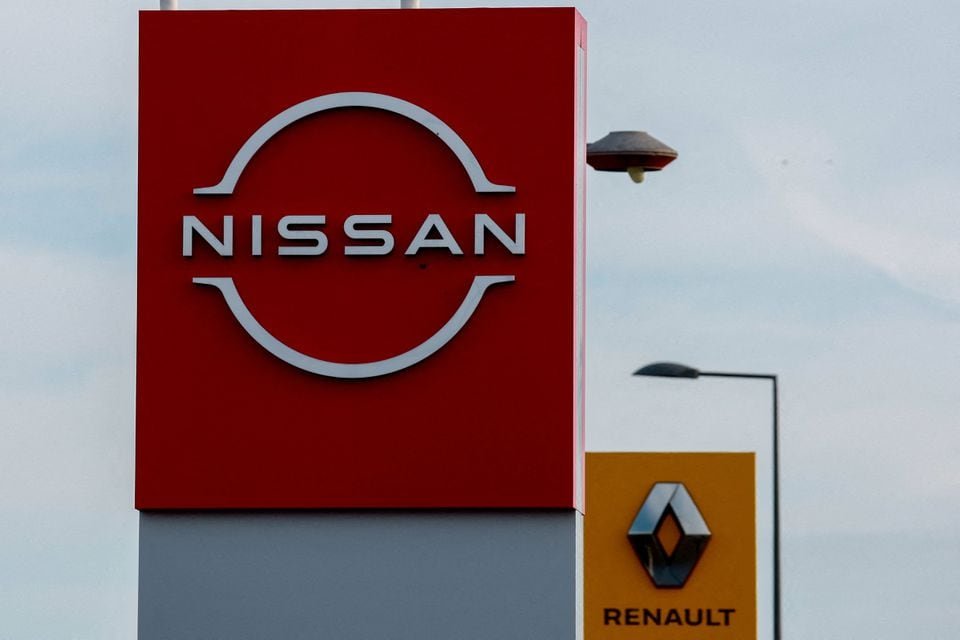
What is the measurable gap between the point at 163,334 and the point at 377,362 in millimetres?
1137

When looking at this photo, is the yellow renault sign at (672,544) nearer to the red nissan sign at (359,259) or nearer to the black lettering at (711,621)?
the black lettering at (711,621)

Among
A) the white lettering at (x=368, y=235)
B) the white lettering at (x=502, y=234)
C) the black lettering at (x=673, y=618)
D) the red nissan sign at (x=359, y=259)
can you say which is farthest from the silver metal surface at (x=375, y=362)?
the black lettering at (x=673, y=618)

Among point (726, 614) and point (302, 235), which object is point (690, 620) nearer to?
point (726, 614)

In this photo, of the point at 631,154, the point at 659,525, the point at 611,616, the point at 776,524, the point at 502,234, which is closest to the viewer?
the point at 502,234

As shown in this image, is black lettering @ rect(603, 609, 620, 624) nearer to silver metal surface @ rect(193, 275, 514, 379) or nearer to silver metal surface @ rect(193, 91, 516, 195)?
silver metal surface @ rect(193, 275, 514, 379)

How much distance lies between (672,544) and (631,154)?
1147 centimetres

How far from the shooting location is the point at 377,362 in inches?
532

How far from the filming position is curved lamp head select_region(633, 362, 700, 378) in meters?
28.2

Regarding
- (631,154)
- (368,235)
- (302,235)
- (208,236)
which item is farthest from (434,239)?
(631,154)

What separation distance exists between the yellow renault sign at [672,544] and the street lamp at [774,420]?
110 inches

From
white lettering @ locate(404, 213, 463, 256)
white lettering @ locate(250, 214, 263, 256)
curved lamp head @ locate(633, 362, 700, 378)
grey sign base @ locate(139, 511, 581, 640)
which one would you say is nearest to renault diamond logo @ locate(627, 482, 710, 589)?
curved lamp head @ locate(633, 362, 700, 378)

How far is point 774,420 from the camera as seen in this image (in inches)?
1070

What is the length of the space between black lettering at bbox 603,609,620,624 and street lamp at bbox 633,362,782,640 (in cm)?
363

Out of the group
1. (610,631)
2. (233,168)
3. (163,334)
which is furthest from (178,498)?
(610,631)
